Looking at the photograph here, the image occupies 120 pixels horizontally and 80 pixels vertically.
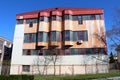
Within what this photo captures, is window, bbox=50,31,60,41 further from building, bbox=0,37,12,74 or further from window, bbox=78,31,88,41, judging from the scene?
building, bbox=0,37,12,74

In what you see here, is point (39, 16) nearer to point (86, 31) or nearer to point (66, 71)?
point (86, 31)

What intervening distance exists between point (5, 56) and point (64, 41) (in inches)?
670

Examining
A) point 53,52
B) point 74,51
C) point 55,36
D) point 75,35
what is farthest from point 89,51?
point 55,36

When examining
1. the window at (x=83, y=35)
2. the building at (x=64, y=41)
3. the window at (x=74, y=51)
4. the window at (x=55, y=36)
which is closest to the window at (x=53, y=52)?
the building at (x=64, y=41)

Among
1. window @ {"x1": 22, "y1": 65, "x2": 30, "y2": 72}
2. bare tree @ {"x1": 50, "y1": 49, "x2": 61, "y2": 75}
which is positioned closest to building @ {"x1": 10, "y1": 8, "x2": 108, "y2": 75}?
window @ {"x1": 22, "y1": 65, "x2": 30, "y2": 72}

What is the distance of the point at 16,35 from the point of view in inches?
1591

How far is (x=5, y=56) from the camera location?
4444 centimetres

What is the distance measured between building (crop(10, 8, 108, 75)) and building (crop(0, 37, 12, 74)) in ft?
6.52

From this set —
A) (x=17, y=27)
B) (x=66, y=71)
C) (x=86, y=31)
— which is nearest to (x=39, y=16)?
(x=17, y=27)

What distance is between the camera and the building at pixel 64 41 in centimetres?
3572

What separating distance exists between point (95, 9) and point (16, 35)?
61.7 ft

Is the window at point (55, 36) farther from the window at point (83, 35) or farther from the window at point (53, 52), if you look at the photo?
the window at point (83, 35)

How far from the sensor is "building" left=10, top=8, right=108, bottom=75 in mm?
35719

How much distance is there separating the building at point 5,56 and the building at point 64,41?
1987mm
